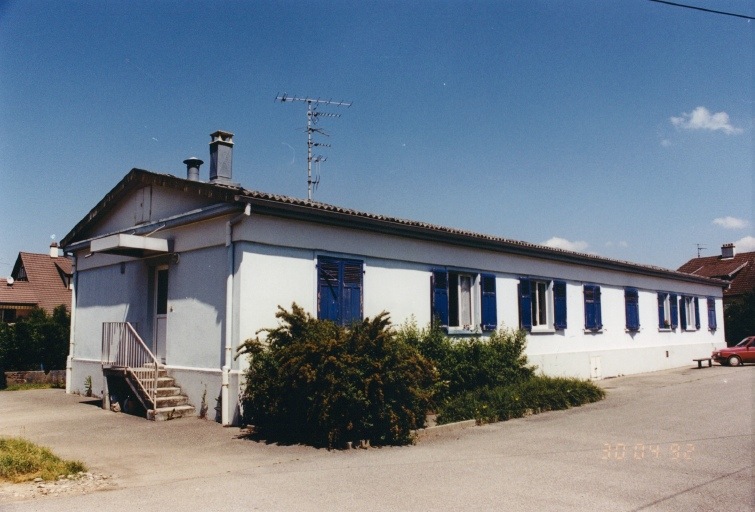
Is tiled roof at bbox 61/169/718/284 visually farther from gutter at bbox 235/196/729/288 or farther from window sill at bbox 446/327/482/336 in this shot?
window sill at bbox 446/327/482/336

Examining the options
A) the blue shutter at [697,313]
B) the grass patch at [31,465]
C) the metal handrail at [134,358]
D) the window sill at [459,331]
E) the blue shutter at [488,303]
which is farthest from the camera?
the blue shutter at [697,313]

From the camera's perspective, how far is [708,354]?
2720 centimetres

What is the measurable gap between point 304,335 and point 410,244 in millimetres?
4477

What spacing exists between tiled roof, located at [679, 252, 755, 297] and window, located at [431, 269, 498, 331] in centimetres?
2821

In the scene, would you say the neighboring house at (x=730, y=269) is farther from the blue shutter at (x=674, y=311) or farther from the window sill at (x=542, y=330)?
the window sill at (x=542, y=330)

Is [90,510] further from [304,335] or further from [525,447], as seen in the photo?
[525,447]

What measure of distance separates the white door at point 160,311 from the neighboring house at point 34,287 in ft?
56.4

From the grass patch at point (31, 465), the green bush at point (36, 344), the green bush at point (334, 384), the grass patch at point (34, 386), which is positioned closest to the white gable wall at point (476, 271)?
the green bush at point (334, 384)

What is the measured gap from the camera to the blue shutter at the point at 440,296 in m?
13.9

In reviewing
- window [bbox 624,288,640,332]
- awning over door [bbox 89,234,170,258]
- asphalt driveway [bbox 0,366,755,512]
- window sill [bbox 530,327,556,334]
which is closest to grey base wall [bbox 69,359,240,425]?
asphalt driveway [bbox 0,366,755,512]

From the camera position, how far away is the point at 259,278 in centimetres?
1071

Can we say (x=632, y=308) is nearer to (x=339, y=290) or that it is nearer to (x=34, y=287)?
(x=339, y=290)
